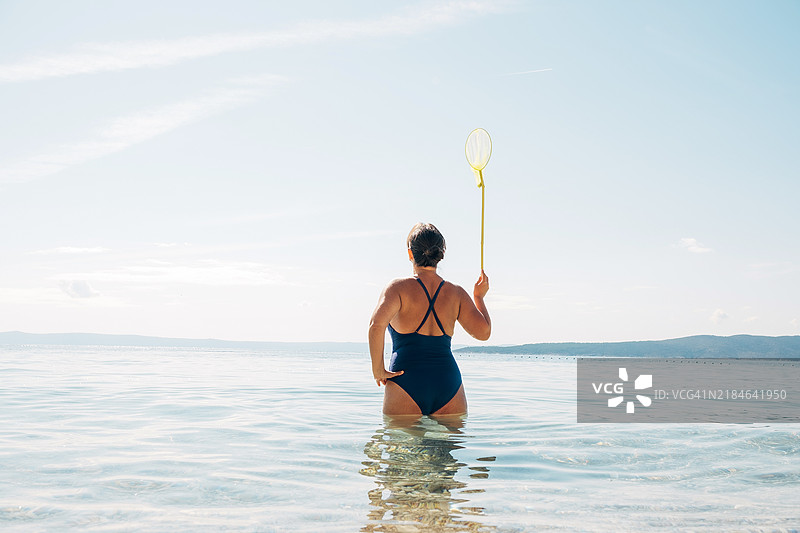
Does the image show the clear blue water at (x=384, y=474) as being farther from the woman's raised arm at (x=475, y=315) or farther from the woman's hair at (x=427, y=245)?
the woman's hair at (x=427, y=245)

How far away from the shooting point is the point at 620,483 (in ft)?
14.7

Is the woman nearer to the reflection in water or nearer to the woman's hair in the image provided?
the woman's hair

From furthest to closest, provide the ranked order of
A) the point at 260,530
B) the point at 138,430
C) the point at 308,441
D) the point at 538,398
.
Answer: the point at 538,398
the point at 138,430
the point at 308,441
the point at 260,530

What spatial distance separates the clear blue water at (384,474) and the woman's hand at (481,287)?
1501 mm

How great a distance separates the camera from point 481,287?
640 cm

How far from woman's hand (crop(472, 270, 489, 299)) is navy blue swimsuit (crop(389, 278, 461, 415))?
52 cm

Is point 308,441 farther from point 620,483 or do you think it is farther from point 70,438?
point 620,483

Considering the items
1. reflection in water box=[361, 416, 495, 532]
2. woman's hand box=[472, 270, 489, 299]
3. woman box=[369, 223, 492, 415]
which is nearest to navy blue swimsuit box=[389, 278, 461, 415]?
woman box=[369, 223, 492, 415]

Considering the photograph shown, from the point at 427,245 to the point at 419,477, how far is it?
99.2 inches

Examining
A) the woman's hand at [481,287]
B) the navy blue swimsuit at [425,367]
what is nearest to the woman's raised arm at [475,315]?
the woman's hand at [481,287]

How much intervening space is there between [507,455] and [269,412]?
4.59 metres

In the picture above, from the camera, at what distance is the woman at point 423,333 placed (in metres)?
5.96

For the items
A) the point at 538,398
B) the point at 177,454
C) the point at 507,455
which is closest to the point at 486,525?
the point at 507,455

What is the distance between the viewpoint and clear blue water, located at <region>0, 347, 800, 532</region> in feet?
11.4
